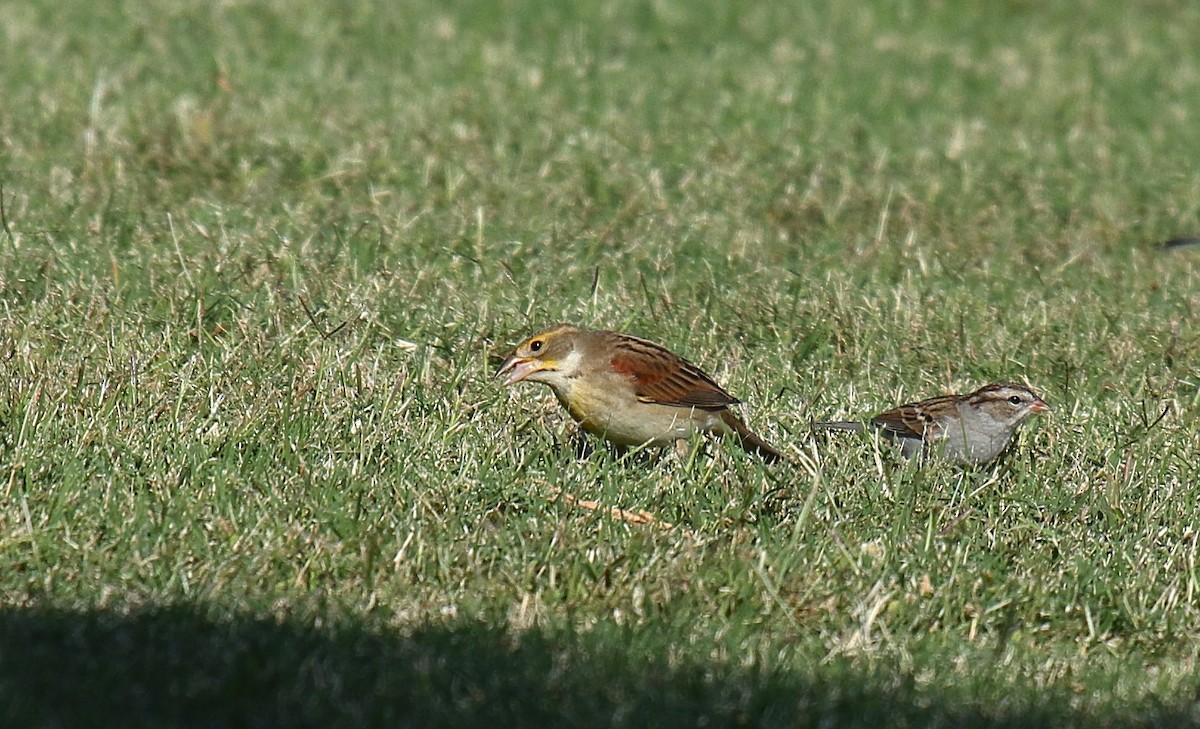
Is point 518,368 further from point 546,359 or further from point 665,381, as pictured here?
point 665,381

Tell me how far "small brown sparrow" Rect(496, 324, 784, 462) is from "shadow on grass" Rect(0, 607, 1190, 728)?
1800mm

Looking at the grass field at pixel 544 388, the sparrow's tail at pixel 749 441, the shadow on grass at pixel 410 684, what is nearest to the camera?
the shadow on grass at pixel 410 684

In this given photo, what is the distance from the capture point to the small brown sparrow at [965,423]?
6957mm

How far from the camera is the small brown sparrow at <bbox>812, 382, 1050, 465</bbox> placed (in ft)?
22.8

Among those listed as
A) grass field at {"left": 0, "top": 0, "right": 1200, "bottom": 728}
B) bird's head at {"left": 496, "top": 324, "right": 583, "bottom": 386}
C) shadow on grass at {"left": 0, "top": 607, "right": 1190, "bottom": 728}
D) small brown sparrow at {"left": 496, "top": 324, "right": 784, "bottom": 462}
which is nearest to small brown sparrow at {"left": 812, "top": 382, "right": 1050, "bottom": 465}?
grass field at {"left": 0, "top": 0, "right": 1200, "bottom": 728}

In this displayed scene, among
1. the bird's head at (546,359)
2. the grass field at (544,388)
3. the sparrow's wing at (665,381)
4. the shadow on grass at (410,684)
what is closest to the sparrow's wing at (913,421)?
the grass field at (544,388)

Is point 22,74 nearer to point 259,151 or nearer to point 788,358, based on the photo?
point 259,151

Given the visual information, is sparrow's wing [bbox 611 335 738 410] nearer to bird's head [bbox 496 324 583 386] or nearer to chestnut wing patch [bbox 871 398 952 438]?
bird's head [bbox 496 324 583 386]

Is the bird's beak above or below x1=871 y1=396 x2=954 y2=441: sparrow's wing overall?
above

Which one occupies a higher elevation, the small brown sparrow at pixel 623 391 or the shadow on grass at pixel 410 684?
the shadow on grass at pixel 410 684

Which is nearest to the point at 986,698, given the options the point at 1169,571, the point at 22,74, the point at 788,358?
the point at 1169,571

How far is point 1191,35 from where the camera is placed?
15.6 m

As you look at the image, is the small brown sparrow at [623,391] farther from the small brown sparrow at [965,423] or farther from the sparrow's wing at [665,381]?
the small brown sparrow at [965,423]

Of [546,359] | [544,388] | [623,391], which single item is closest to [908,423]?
[623,391]
